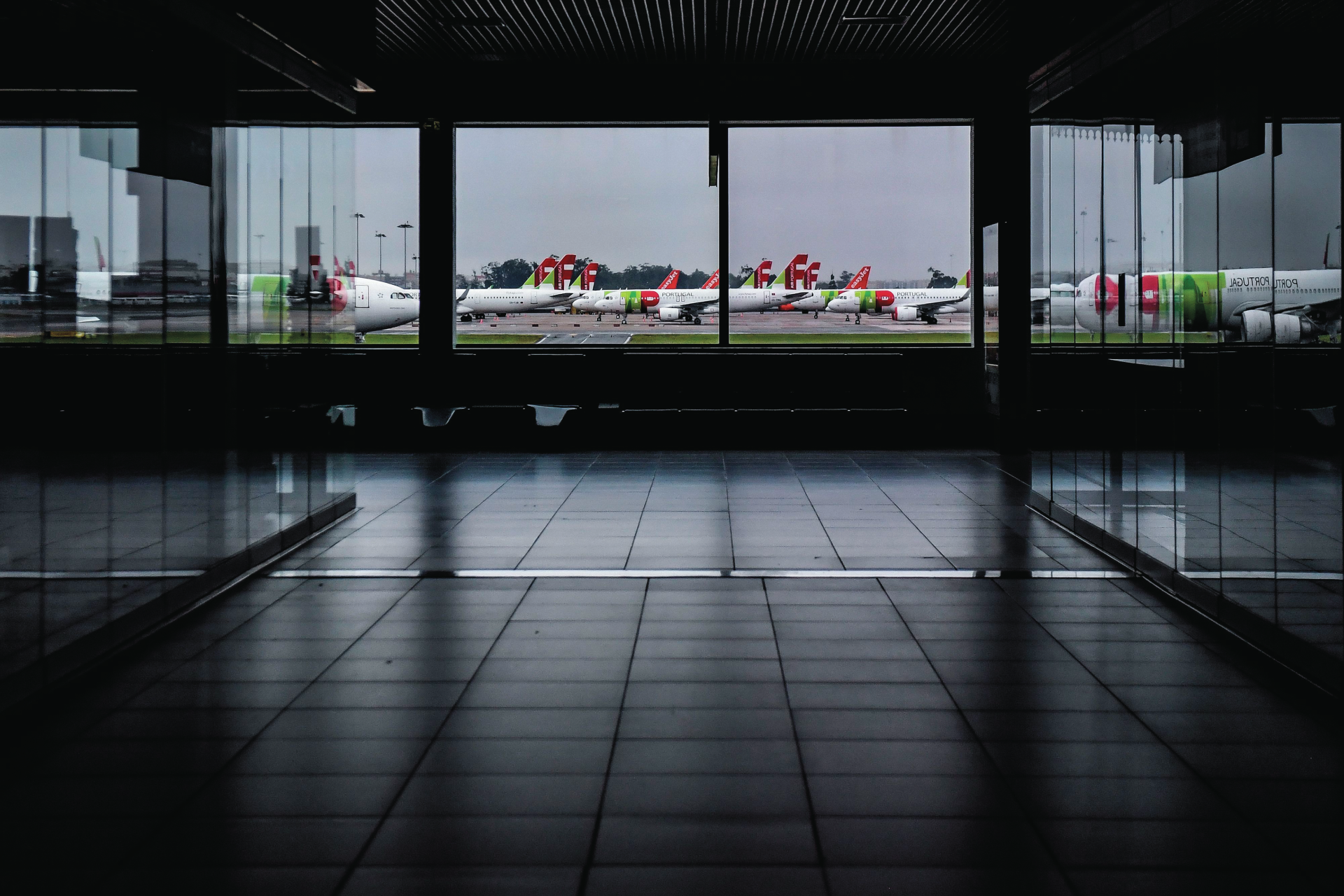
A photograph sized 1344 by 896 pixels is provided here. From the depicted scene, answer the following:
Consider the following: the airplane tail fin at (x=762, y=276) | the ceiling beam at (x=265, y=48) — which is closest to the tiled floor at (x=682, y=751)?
the ceiling beam at (x=265, y=48)

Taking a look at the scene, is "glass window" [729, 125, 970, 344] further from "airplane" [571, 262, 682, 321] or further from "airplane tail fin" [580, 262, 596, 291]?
"airplane tail fin" [580, 262, 596, 291]

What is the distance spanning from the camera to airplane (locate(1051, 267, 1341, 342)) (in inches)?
153

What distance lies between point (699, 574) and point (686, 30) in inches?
221

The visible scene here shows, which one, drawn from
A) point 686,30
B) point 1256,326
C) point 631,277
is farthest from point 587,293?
point 1256,326

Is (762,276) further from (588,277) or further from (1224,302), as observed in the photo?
(1224,302)

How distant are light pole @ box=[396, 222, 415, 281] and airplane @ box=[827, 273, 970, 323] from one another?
15.1ft

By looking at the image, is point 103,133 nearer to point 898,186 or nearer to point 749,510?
point 749,510

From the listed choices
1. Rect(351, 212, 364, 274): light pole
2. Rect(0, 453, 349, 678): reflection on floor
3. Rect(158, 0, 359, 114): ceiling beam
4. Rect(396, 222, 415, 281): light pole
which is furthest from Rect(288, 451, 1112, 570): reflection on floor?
Rect(158, 0, 359, 114): ceiling beam

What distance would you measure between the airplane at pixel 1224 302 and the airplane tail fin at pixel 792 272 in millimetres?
5908

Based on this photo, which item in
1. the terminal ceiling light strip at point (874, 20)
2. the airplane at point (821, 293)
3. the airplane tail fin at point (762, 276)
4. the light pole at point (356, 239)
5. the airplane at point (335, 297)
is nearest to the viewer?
the airplane at point (335, 297)

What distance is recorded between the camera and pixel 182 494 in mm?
5016

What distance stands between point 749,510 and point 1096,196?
292cm

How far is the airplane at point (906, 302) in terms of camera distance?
1215cm

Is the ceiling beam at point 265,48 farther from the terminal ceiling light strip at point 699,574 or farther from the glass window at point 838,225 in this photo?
the glass window at point 838,225
